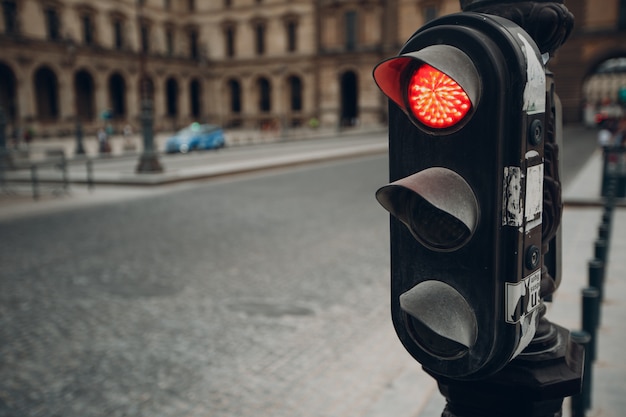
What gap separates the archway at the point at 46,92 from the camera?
4838 centimetres

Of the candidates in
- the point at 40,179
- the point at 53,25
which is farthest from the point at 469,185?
the point at 53,25

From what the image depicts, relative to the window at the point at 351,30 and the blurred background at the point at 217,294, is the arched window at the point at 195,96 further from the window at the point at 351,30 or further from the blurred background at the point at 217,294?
the blurred background at the point at 217,294

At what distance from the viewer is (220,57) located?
64125 millimetres

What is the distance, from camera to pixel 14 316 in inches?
209

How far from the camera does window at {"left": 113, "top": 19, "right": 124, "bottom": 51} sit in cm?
5419

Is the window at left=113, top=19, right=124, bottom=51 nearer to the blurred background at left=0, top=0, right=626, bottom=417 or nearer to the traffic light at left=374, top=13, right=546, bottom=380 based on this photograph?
the blurred background at left=0, top=0, right=626, bottom=417

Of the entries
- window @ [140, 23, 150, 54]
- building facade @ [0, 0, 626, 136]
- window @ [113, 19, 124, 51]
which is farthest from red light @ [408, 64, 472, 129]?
window @ [140, 23, 150, 54]

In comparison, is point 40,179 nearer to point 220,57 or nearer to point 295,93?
point 295,93

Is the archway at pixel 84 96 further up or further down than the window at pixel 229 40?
further down


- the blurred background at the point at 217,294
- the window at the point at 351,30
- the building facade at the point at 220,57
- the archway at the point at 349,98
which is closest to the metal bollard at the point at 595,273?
the blurred background at the point at 217,294

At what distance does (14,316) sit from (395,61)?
16.9 ft

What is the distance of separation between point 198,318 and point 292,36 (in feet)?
193

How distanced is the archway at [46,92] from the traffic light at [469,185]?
50.7m

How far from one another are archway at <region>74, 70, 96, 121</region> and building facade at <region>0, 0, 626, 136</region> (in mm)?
126
